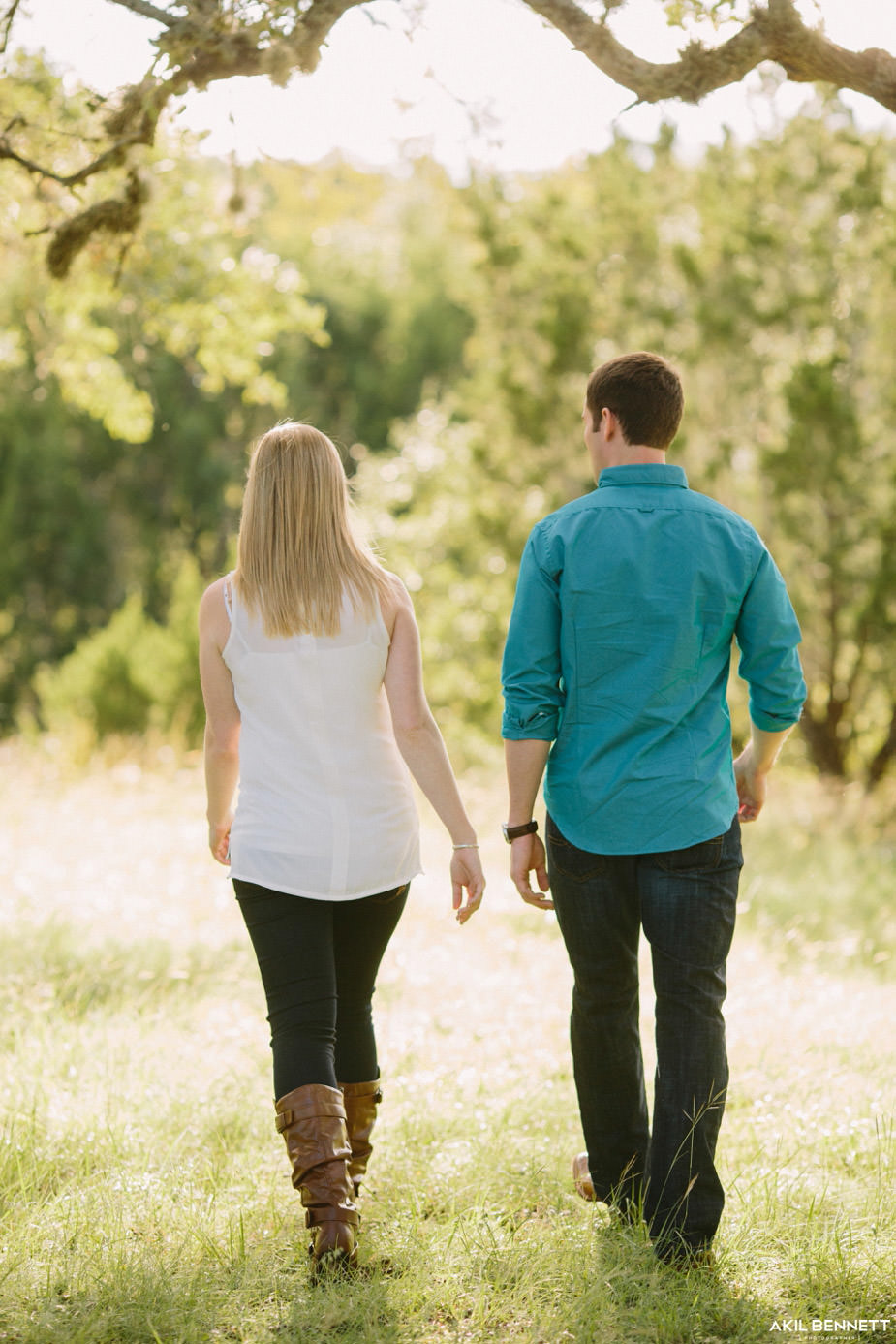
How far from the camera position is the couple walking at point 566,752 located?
2.64 metres

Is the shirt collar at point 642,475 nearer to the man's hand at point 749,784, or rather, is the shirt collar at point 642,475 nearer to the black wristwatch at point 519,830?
the man's hand at point 749,784

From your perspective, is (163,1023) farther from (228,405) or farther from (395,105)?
(228,405)

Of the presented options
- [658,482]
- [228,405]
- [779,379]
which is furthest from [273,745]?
[228,405]

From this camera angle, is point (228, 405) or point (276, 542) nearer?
point (276, 542)

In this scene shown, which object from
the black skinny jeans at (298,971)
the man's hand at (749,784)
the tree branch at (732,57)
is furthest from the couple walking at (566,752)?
the tree branch at (732,57)

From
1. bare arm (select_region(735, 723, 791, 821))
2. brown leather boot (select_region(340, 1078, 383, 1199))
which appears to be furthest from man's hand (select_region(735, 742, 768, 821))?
brown leather boot (select_region(340, 1078, 383, 1199))

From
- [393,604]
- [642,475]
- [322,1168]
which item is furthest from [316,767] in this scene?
[642,475]

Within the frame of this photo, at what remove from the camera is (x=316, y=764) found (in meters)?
2.71

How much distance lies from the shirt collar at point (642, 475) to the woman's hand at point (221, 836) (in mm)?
1216

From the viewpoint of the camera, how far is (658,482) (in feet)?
9.01

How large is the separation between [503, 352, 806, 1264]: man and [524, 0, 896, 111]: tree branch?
93cm

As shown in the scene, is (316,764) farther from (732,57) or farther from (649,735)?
(732,57)

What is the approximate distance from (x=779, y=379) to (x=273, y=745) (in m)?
7.80

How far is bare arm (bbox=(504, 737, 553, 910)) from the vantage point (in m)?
2.74
